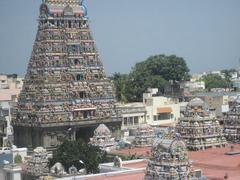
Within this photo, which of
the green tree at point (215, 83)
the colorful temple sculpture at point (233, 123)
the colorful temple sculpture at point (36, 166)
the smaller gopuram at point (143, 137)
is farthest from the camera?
the green tree at point (215, 83)

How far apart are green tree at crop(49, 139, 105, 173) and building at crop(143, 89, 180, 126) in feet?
101

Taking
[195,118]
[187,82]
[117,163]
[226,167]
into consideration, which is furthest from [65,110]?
[187,82]

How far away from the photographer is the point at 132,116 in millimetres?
73438

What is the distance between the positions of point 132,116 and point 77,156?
29.8 meters

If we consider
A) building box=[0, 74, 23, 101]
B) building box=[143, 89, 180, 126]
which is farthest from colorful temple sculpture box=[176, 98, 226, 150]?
building box=[0, 74, 23, 101]

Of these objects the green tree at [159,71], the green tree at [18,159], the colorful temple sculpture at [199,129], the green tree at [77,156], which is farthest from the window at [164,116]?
the green tree at [77,156]

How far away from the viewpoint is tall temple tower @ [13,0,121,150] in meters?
58.9

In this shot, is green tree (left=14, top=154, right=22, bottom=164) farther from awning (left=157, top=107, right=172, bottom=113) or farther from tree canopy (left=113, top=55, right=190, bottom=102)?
tree canopy (left=113, top=55, right=190, bottom=102)

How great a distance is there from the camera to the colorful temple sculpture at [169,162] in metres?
28.2

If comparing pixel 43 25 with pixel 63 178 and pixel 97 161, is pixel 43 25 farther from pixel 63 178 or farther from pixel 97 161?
pixel 63 178

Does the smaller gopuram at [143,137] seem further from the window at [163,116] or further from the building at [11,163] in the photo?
the window at [163,116]

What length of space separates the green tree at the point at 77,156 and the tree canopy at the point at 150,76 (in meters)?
51.8

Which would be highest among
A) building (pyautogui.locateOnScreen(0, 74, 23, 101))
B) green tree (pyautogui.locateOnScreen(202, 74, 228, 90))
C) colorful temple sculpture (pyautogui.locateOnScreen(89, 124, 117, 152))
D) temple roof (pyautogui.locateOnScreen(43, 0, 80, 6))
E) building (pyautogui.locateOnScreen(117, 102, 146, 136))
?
temple roof (pyautogui.locateOnScreen(43, 0, 80, 6))

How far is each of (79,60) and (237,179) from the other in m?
30.6
